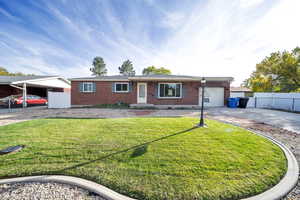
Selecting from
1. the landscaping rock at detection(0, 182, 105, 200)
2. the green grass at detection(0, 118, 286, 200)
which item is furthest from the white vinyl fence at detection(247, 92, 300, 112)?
the landscaping rock at detection(0, 182, 105, 200)

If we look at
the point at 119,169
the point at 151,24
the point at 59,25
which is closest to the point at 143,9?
the point at 151,24

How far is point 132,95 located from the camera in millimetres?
11375

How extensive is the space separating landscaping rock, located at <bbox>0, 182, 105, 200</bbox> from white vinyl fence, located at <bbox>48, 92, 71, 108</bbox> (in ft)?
38.0

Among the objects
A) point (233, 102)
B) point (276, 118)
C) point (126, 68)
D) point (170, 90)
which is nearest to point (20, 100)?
point (170, 90)

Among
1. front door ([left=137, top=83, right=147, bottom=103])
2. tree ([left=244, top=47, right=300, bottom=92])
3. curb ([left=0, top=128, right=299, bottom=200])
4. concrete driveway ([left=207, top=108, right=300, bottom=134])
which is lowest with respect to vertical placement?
curb ([left=0, top=128, right=299, bottom=200])

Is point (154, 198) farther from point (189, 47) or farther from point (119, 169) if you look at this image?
point (189, 47)

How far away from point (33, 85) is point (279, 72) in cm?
3209

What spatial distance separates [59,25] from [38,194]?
1133 centimetres

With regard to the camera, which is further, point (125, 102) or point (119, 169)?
point (125, 102)

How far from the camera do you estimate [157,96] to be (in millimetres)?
11281

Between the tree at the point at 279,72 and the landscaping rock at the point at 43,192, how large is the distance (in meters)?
24.3

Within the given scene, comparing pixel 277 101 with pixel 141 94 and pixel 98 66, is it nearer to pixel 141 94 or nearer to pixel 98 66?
pixel 141 94

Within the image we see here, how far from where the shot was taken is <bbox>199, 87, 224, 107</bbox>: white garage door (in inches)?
448

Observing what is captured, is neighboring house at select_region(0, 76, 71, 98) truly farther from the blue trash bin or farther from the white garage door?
the blue trash bin
